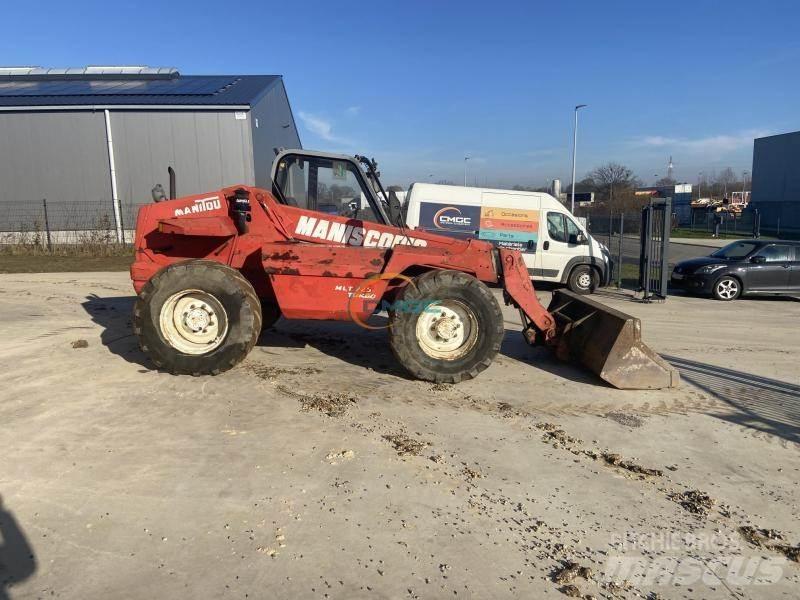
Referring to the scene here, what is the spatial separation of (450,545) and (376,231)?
3.85 metres

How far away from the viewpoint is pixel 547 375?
6473mm

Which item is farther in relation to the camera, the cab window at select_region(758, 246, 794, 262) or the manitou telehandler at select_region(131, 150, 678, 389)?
the cab window at select_region(758, 246, 794, 262)

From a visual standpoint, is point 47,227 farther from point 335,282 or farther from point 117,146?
point 335,282

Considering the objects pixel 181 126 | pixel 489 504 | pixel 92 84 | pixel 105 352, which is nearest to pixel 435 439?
pixel 489 504

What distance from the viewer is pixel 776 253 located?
43.3 feet

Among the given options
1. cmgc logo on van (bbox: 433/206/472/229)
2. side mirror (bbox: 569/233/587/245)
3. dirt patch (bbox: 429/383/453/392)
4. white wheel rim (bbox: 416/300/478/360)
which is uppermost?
cmgc logo on van (bbox: 433/206/472/229)

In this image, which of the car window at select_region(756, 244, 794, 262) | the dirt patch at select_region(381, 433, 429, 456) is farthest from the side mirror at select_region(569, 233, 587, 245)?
the dirt patch at select_region(381, 433, 429, 456)

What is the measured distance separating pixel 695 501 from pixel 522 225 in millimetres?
9986

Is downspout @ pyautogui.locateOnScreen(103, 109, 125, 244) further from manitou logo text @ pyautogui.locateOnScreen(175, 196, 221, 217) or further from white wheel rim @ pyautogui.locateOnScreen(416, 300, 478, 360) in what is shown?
white wheel rim @ pyautogui.locateOnScreen(416, 300, 478, 360)

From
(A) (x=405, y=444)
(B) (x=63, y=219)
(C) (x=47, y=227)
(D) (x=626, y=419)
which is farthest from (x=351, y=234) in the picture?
(B) (x=63, y=219)

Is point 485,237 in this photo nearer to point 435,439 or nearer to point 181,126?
point 435,439

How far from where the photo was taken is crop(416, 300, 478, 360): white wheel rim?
5.96 m

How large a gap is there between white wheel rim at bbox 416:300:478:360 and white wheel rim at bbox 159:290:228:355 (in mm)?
2142

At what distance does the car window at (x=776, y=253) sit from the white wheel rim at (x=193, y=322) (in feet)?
42.1
